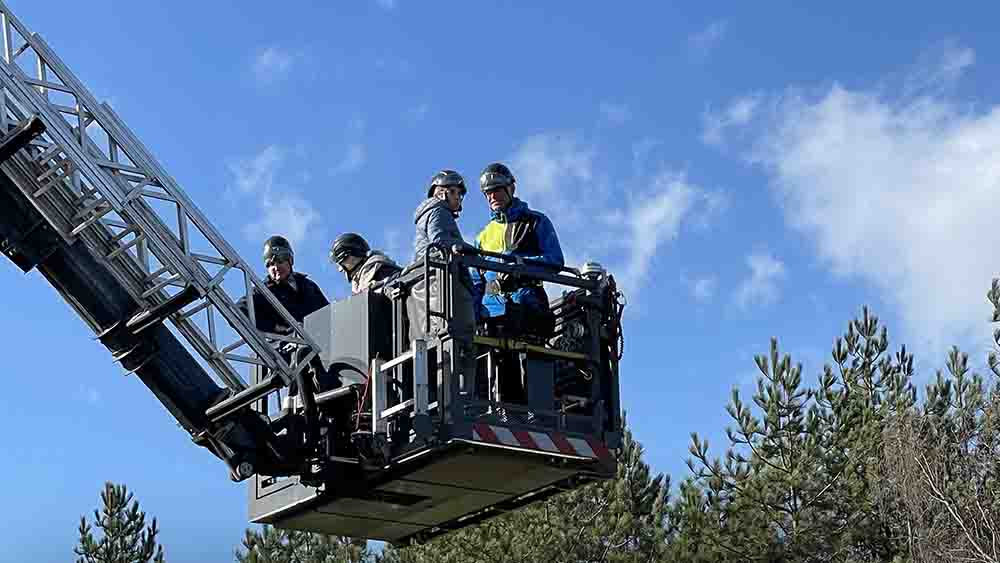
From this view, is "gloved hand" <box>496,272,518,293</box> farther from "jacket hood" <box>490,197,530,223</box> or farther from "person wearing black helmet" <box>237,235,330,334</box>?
"person wearing black helmet" <box>237,235,330,334</box>

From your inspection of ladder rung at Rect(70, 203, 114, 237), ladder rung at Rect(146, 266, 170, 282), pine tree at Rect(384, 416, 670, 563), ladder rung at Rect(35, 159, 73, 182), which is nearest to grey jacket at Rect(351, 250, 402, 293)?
ladder rung at Rect(146, 266, 170, 282)

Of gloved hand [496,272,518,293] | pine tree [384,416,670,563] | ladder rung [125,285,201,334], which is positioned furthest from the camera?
pine tree [384,416,670,563]

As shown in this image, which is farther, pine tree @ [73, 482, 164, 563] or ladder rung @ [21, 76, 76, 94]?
pine tree @ [73, 482, 164, 563]

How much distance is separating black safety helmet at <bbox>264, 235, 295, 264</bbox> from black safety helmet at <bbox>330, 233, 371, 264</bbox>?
0.47 meters

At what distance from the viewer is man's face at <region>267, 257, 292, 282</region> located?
13828 millimetres

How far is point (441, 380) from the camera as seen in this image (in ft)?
38.9

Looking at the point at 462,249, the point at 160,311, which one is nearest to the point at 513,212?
the point at 462,249

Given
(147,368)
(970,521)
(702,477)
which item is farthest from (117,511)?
(147,368)

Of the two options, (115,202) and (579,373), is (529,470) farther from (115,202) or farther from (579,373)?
(115,202)

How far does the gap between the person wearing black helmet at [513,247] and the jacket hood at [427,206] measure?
1.75ft

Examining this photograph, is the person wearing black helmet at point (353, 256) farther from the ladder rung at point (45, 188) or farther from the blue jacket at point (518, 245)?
the ladder rung at point (45, 188)

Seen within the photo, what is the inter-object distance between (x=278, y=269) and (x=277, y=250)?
151 millimetres

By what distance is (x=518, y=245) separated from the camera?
12961 mm

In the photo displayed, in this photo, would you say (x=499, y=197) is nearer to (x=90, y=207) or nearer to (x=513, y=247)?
(x=513, y=247)
